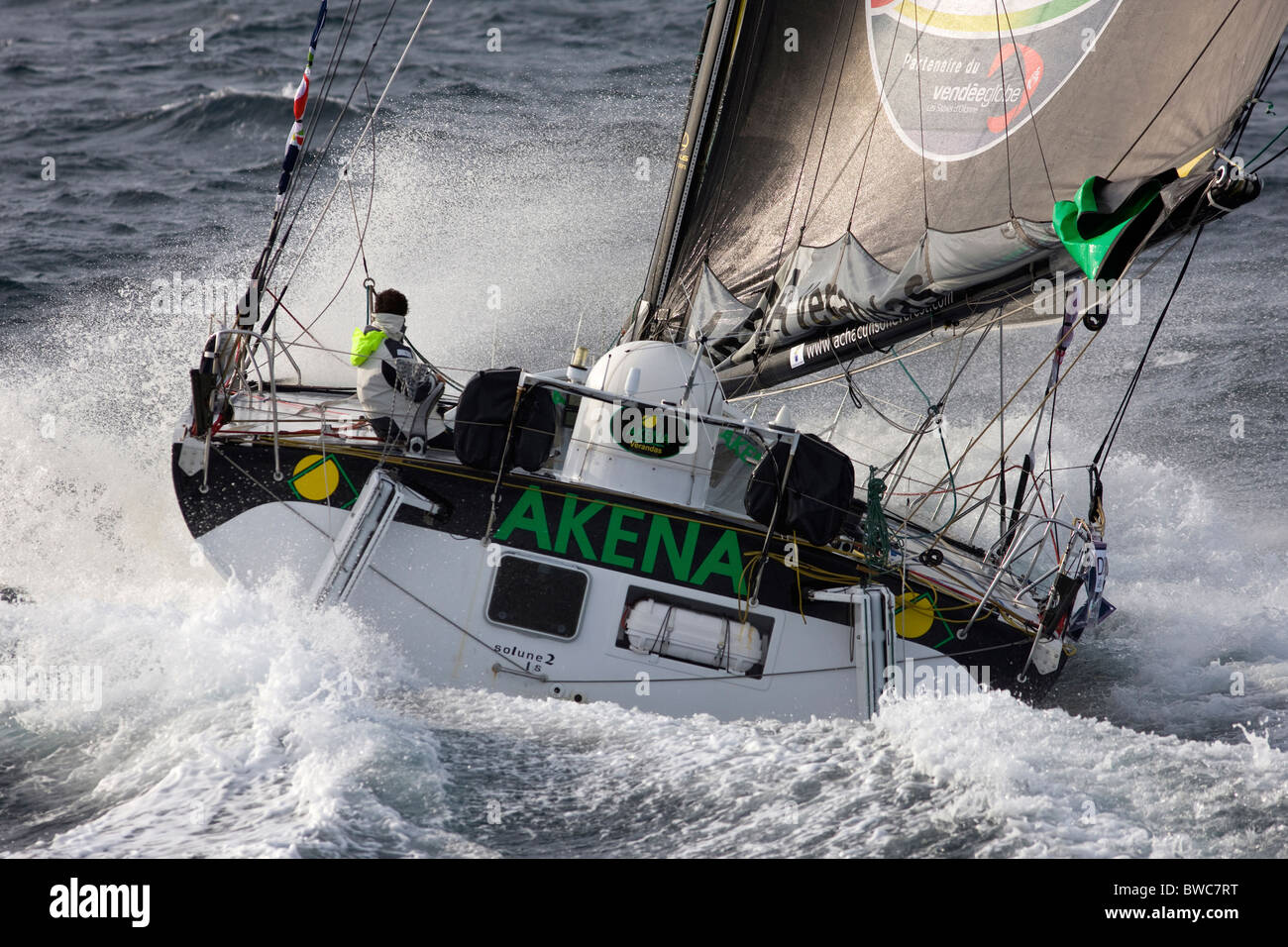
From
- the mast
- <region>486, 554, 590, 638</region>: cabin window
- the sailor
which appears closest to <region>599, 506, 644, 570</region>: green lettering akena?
<region>486, 554, 590, 638</region>: cabin window

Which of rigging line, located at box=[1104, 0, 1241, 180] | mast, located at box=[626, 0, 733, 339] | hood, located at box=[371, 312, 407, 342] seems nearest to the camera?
rigging line, located at box=[1104, 0, 1241, 180]

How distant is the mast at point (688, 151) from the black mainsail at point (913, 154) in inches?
0.5

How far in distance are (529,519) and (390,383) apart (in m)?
1.03

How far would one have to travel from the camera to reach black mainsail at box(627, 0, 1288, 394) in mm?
5766

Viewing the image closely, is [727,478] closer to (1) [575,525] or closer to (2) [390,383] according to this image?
(1) [575,525]

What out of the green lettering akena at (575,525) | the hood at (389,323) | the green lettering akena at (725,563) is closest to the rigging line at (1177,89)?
the green lettering akena at (725,563)

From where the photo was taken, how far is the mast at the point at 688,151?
7.43 metres

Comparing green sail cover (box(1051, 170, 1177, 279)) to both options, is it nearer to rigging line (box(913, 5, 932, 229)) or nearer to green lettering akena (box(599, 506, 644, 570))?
rigging line (box(913, 5, 932, 229))

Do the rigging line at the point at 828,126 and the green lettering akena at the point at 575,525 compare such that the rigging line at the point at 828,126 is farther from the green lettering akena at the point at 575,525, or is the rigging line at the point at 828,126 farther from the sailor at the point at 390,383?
the sailor at the point at 390,383

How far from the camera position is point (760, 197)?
7.66 meters

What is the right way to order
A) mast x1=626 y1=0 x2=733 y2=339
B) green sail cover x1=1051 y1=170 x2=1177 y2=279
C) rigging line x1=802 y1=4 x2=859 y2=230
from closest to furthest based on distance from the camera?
green sail cover x1=1051 y1=170 x2=1177 y2=279, rigging line x1=802 y1=4 x2=859 y2=230, mast x1=626 y1=0 x2=733 y2=339

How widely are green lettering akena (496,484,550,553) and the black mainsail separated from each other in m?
1.78

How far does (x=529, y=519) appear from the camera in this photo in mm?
6449

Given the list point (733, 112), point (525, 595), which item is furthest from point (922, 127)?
point (525, 595)
